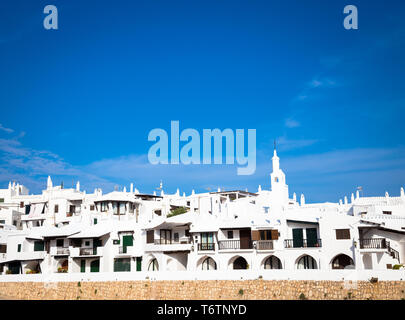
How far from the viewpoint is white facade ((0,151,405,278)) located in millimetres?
42594

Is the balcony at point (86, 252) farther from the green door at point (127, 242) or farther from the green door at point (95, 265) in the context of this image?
the green door at point (127, 242)

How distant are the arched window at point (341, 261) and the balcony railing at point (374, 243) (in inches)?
74.9

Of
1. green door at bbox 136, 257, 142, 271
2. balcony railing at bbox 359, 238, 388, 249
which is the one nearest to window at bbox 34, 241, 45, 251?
green door at bbox 136, 257, 142, 271

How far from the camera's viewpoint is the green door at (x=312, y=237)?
147ft

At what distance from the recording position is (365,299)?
35.7m

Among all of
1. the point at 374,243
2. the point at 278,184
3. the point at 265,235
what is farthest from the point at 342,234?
the point at 278,184

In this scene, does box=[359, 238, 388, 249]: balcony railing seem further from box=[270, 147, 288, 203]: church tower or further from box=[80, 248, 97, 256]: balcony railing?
box=[80, 248, 97, 256]: balcony railing

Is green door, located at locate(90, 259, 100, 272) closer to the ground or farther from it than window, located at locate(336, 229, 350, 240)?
closer to the ground

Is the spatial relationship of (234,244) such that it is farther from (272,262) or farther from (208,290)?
(208,290)

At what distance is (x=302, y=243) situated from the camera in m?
45.2

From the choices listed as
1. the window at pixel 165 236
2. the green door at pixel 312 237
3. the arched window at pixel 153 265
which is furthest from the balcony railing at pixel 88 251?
the green door at pixel 312 237

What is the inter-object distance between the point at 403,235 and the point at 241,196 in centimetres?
4051

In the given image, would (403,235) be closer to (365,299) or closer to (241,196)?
(365,299)
